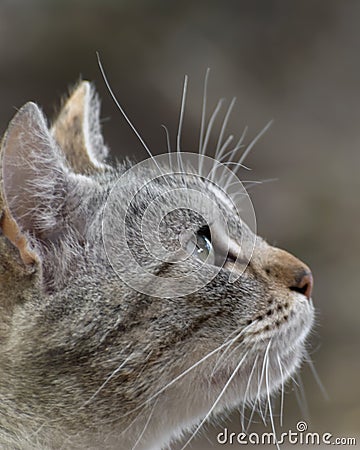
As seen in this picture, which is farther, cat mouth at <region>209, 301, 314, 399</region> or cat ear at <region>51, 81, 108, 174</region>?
cat ear at <region>51, 81, 108, 174</region>

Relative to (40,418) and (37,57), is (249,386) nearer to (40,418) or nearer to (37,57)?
(40,418)

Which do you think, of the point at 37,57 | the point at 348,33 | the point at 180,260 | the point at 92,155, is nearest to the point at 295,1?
the point at 348,33

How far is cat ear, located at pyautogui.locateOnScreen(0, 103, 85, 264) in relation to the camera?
5.21 feet

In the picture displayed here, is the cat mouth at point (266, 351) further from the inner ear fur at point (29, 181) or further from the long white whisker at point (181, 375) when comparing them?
the inner ear fur at point (29, 181)

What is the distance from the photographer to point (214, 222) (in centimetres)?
187

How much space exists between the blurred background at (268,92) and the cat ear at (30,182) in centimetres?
250

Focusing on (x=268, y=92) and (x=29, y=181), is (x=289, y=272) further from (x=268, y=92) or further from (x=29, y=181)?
(x=268, y=92)

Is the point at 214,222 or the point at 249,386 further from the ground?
the point at 214,222

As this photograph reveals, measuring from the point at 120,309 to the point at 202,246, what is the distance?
10.4 inches

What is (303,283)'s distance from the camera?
1954mm

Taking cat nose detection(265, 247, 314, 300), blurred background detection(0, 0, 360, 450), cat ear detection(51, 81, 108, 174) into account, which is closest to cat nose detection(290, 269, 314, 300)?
cat nose detection(265, 247, 314, 300)

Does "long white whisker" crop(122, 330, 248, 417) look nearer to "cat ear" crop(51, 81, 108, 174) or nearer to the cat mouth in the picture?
the cat mouth

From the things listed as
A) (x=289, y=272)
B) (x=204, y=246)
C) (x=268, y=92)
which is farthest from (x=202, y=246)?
(x=268, y=92)

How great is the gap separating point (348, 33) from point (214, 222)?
3623mm
